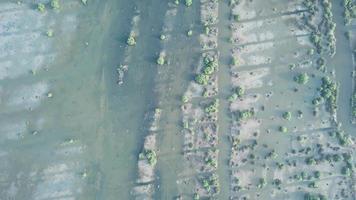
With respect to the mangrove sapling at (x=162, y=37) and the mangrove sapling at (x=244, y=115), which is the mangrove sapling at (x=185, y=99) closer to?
the mangrove sapling at (x=244, y=115)

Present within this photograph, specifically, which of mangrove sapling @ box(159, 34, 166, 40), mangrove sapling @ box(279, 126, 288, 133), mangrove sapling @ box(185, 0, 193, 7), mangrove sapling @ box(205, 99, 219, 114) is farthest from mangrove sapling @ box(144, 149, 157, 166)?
mangrove sapling @ box(185, 0, 193, 7)

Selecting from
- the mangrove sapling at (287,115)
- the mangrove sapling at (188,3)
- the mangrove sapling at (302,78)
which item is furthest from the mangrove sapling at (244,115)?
the mangrove sapling at (188,3)

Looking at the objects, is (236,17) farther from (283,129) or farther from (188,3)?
(283,129)

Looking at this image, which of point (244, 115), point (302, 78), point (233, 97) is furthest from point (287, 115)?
point (233, 97)

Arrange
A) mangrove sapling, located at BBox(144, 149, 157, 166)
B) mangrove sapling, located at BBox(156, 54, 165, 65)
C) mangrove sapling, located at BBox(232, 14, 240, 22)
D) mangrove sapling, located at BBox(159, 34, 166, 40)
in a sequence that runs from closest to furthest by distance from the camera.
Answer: mangrove sapling, located at BBox(144, 149, 157, 166) → mangrove sapling, located at BBox(156, 54, 165, 65) → mangrove sapling, located at BBox(159, 34, 166, 40) → mangrove sapling, located at BBox(232, 14, 240, 22)

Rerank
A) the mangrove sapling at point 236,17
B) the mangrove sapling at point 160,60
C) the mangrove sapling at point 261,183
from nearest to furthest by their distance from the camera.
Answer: the mangrove sapling at point 261,183 → the mangrove sapling at point 160,60 → the mangrove sapling at point 236,17

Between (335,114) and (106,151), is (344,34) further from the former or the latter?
(106,151)

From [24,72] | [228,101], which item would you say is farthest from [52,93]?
[228,101]

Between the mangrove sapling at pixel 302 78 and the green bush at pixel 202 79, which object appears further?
the mangrove sapling at pixel 302 78

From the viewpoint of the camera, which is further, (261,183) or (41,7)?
(41,7)

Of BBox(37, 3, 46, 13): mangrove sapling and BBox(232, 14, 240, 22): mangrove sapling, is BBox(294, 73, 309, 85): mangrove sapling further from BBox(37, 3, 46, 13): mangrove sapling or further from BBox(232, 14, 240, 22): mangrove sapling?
BBox(37, 3, 46, 13): mangrove sapling

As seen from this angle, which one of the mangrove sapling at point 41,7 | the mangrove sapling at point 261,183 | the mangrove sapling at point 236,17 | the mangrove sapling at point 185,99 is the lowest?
the mangrove sapling at point 261,183
